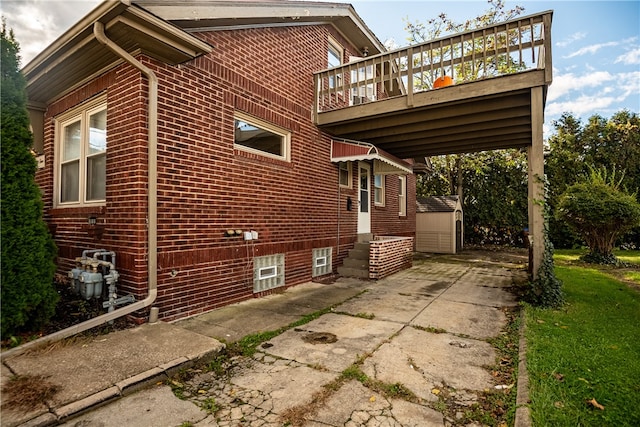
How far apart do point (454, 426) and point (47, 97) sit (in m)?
7.67

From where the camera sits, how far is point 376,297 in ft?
19.9

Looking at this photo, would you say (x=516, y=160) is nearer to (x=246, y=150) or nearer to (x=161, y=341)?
(x=246, y=150)

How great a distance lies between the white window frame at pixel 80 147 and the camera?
498 centimetres

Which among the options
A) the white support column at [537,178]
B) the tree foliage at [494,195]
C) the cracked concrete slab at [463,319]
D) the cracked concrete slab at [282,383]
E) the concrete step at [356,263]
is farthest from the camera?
the tree foliage at [494,195]

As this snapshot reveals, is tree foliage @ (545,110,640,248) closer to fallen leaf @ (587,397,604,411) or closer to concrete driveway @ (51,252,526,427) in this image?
concrete driveway @ (51,252,526,427)

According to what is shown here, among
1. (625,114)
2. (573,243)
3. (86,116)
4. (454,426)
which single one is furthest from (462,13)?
(454,426)

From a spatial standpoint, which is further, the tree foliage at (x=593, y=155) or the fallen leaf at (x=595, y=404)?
the tree foliage at (x=593, y=155)

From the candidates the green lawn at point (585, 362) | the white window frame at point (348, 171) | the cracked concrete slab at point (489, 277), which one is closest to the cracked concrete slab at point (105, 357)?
the green lawn at point (585, 362)

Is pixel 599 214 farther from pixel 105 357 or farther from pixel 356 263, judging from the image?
pixel 105 357

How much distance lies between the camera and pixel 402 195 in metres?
13.9

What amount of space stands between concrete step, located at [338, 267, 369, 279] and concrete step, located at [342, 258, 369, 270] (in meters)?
0.13

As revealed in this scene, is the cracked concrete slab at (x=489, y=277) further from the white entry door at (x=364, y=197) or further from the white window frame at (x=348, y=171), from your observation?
the white window frame at (x=348, y=171)

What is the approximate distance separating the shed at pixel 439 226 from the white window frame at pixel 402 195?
275 cm

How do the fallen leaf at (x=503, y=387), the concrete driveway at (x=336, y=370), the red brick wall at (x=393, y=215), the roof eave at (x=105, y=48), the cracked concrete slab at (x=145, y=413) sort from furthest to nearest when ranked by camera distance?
the red brick wall at (x=393, y=215) < the roof eave at (x=105, y=48) < the fallen leaf at (x=503, y=387) < the concrete driveway at (x=336, y=370) < the cracked concrete slab at (x=145, y=413)
